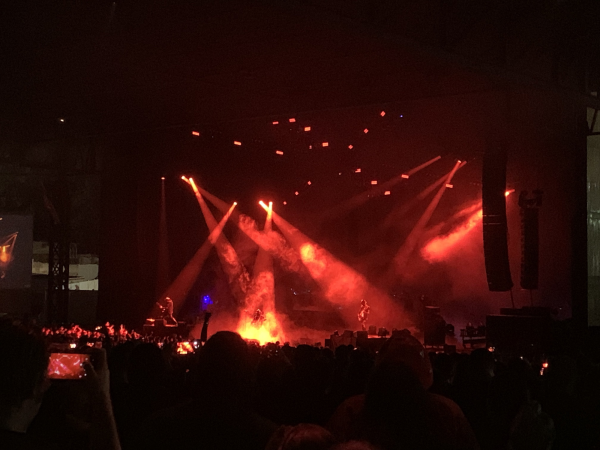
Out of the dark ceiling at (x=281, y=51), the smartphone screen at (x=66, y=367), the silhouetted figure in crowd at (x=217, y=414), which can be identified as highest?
the dark ceiling at (x=281, y=51)

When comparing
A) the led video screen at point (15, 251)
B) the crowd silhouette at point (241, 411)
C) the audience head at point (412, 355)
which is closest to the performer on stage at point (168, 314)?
the led video screen at point (15, 251)

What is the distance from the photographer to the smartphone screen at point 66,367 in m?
2.47

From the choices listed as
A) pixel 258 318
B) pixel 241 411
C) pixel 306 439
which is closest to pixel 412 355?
pixel 241 411

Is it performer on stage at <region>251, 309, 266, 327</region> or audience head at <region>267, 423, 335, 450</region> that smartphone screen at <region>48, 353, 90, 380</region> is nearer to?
audience head at <region>267, 423, 335, 450</region>

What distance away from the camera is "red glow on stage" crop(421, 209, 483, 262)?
781 inches

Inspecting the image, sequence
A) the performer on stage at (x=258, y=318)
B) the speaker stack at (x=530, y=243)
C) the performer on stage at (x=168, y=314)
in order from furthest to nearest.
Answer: the performer on stage at (x=258, y=318) → the performer on stage at (x=168, y=314) → the speaker stack at (x=530, y=243)

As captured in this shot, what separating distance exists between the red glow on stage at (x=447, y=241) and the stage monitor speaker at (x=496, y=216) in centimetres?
811

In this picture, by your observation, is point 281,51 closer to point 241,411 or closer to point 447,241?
point 241,411

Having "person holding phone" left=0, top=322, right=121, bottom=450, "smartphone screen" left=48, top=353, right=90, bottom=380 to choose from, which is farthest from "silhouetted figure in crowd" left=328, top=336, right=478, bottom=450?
"smartphone screen" left=48, top=353, right=90, bottom=380

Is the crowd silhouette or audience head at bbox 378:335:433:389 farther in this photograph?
audience head at bbox 378:335:433:389

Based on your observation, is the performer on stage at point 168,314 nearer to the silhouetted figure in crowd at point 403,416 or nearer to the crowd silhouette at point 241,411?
the crowd silhouette at point 241,411

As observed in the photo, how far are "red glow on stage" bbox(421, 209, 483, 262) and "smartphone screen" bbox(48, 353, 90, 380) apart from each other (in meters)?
18.0

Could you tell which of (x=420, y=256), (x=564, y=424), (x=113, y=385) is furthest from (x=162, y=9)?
(x=420, y=256)

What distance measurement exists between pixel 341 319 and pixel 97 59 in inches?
493
